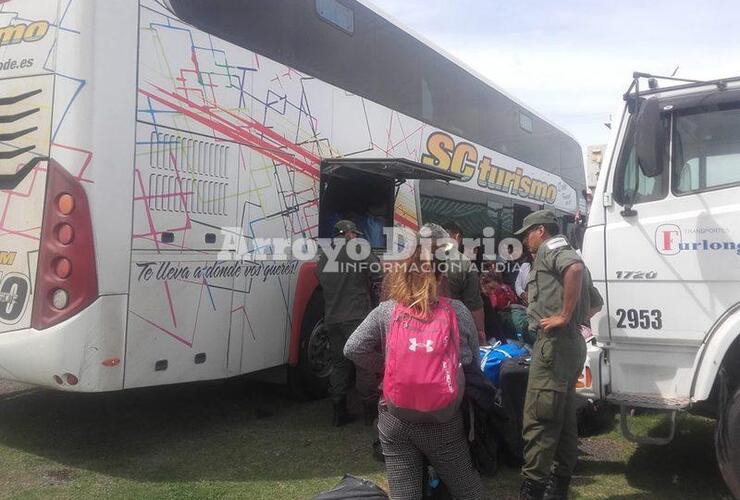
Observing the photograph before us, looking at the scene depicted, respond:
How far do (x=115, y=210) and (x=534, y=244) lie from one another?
2813 millimetres

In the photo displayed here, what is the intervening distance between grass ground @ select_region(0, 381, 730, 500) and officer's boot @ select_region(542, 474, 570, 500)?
35cm

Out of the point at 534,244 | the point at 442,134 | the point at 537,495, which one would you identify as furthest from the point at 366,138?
the point at 537,495

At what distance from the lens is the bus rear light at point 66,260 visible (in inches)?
162

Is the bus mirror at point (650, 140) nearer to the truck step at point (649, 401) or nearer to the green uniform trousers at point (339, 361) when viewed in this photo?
the truck step at point (649, 401)

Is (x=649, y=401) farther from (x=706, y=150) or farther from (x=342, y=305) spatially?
(x=342, y=305)

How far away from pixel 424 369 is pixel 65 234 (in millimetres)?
2690

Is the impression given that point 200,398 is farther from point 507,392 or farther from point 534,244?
point 534,244

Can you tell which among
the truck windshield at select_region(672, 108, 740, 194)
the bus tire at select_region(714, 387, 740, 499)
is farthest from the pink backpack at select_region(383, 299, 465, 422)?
the truck windshield at select_region(672, 108, 740, 194)

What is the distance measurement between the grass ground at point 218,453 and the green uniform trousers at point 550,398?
59 cm

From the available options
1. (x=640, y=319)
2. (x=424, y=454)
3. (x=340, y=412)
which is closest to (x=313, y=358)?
(x=340, y=412)

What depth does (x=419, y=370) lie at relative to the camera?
273cm

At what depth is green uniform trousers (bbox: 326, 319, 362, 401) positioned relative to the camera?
5.67m

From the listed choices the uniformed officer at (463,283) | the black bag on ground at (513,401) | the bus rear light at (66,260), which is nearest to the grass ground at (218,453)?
the black bag on ground at (513,401)

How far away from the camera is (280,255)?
574 cm
